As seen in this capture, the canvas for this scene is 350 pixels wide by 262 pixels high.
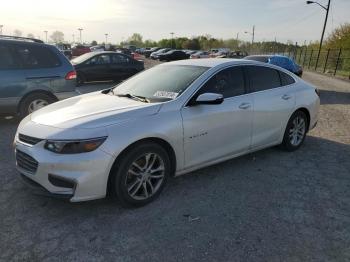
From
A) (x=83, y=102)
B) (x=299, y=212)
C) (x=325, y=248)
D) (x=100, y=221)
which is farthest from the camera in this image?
(x=83, y=102)

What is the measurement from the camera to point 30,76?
283 inches

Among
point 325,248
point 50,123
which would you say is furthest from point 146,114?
point 325,248

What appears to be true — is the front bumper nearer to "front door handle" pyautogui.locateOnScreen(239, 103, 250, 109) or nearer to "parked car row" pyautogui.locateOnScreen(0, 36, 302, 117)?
"front door handle" pyautogui.locateOnScreen(239, 103, 250, 109)

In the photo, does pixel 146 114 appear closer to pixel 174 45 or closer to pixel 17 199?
pixel 17 199

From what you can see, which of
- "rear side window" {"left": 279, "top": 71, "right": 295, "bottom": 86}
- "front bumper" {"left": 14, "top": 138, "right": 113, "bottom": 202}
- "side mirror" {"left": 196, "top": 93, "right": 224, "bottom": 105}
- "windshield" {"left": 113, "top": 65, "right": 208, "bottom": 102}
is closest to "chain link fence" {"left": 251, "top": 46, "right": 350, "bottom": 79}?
"rear side window" {"left": 279, "top": 71, "right": 295, "bottom": 86}

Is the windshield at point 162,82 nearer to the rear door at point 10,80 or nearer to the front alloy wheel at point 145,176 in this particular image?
the front alloy wheel at point 145,176

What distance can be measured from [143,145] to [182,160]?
642 mm

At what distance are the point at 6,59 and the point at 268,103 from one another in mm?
5188

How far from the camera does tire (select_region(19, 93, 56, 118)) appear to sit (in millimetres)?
7207

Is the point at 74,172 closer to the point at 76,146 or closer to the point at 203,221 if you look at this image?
the point at 76,146

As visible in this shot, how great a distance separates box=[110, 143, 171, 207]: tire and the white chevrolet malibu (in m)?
0.01

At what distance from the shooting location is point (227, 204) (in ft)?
13.3

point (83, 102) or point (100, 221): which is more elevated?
point (83, 102)

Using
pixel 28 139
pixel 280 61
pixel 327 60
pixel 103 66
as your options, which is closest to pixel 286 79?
pixel 28 139
